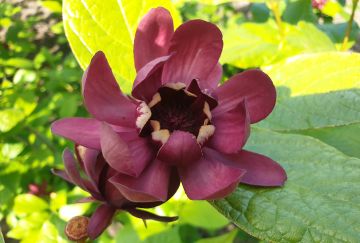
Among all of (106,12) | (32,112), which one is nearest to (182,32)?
(106,12)

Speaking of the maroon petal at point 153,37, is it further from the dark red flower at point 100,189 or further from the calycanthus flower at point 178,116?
the dark red flower at point 100,189

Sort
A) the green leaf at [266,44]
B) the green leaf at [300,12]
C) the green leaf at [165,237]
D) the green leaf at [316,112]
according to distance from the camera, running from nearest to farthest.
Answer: the green leaf at [316,112] → the green leaf at [165,237] → the green leaf at [266,44] → the green leaf at [300,12]

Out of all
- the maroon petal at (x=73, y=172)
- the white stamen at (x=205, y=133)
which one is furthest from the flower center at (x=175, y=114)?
the maroon petal at (x=73, y=172)

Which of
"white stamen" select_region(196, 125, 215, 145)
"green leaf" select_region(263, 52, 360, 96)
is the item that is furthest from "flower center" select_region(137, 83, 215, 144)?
"green leaf" select_region(263, 52, 360, 96)

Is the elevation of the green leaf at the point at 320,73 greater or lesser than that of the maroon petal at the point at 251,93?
lesser

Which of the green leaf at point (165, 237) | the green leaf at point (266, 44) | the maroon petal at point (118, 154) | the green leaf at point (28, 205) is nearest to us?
the maroon petal at point (118, 154)

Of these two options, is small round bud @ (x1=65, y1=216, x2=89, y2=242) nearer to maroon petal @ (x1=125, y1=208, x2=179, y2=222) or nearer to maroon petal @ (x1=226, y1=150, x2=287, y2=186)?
maroon petal @ (x1=125, y1=208, x2=179, y2=222)

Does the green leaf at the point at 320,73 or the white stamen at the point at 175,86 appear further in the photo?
the green leaf at the point at 320,73

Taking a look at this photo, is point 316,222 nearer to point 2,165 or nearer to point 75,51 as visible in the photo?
point 75,51
